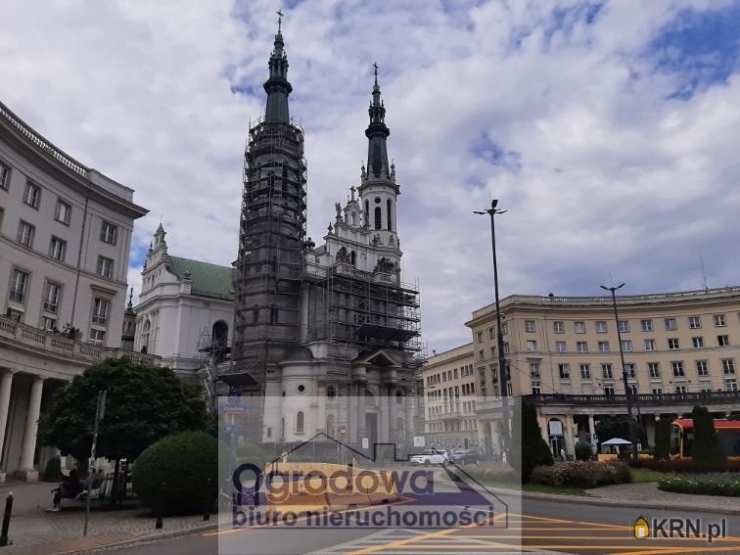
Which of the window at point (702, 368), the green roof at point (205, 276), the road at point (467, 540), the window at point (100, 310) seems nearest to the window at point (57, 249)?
the window at point (100, 310)

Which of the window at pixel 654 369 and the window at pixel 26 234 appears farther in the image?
the window at pixel 654 369

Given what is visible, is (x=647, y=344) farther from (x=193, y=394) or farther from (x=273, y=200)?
(x=193, y=394)

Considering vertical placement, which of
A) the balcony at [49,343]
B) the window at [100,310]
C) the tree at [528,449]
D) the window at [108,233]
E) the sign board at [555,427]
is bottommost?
the tree at [528,449]

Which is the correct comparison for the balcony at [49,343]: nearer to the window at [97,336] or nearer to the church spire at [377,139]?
the window at [97,336]

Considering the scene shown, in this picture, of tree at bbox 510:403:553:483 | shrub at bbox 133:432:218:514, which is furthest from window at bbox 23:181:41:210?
tree at bbox 510:403:553:483

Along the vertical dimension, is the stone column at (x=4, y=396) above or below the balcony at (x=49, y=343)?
below

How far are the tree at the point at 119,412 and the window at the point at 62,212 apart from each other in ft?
64.2

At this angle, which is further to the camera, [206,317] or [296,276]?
[206,317]

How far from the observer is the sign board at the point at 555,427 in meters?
61.4

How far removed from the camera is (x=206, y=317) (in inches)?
2862

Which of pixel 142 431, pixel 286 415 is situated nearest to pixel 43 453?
pixel 142 431

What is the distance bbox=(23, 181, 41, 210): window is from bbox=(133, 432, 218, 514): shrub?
24.0 meters

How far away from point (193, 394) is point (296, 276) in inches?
1654

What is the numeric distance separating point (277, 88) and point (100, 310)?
4462 centimetres
